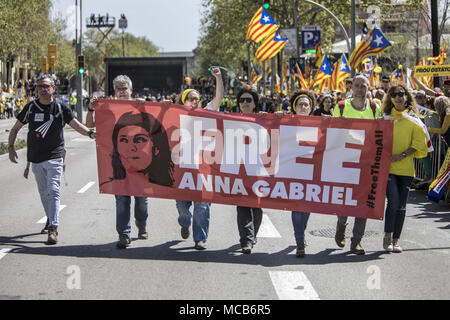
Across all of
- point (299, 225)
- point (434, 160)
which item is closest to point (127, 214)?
point (299, 225)

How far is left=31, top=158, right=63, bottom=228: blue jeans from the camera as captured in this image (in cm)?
822

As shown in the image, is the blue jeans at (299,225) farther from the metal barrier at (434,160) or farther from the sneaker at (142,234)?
the metal barrier at (434,160)

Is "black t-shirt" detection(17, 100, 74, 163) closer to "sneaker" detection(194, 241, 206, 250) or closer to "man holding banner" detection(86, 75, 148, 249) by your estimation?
"man holding banner" detection(86, 75, 148, 249)

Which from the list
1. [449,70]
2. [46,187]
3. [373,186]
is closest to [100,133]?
[46,187]

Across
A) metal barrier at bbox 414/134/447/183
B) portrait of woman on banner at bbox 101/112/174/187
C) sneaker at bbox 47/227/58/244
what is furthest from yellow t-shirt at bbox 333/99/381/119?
metal barrier at bbox 414/134/447/183

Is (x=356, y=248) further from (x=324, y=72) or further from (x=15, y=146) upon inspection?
(x=324, y=72)

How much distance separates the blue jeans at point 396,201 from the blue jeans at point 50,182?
11.6 feet

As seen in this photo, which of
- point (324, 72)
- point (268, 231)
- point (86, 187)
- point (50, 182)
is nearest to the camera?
point (50, 182)

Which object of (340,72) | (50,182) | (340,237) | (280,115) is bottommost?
(340,237)

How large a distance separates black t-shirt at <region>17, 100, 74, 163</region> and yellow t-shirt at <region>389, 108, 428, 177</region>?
363 centimetres

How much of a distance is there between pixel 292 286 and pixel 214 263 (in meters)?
1.13

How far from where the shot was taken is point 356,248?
7.92 metres

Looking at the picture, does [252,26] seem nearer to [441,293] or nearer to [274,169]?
[274,169]

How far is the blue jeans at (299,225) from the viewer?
767 cm
